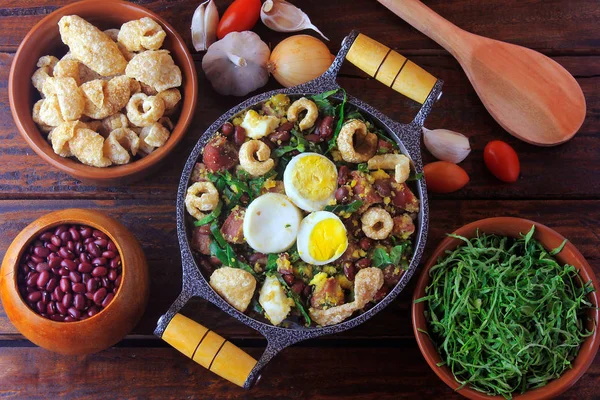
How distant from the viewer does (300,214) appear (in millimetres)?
1767

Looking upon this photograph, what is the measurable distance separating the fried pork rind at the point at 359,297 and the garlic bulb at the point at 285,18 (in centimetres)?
84

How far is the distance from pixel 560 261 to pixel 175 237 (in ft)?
3.85

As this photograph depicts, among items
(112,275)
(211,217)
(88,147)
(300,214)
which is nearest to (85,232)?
(112,275)

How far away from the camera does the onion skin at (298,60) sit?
1963 millimetres

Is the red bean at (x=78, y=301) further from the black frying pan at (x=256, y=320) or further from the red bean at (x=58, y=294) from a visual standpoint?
the black frying pan at (x=256, y=320)

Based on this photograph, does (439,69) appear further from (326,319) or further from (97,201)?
(97,201)

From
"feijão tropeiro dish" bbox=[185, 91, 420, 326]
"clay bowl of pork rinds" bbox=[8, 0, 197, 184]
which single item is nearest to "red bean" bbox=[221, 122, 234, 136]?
"feijão tropeiro dish" bbox=[185, 91, 420, 326]

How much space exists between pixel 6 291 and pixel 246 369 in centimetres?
67

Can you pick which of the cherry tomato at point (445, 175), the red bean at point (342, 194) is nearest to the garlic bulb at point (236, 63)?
the red bean at point (342, 194)

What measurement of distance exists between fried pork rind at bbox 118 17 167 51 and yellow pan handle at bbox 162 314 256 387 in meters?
0.80

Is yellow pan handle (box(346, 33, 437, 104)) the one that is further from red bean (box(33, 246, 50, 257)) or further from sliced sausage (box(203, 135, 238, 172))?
red bean (box(33, 246, 50, 257))

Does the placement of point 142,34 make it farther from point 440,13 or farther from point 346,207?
point 440,13

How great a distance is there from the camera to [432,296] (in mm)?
1778

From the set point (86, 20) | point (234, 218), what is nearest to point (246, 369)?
point (234, 218)
